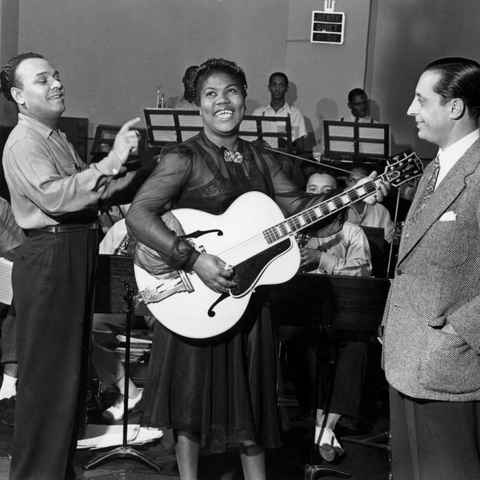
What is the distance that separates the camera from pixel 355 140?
29.7 feet

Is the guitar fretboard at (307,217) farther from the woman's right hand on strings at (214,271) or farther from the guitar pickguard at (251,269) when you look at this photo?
the woman's right hand on strings at (214,271)

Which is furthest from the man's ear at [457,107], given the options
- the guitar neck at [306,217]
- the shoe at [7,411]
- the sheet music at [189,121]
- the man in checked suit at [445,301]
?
the sheet music at [189,121]

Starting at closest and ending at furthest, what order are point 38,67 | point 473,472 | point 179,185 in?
point 473,472
point 179,185
point 38,67

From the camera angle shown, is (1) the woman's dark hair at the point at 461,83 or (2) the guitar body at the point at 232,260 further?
(2) the guitar body at the point at 232,260

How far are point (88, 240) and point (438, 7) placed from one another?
9.46 metres

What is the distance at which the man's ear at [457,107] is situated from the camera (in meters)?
2.52

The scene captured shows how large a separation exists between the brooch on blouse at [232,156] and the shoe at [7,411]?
2.18 m

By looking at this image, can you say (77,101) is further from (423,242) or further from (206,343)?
(423,242)

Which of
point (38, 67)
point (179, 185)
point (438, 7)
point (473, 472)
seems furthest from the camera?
point (438, 7)

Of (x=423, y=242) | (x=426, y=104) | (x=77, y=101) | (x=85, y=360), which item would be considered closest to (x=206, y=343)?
(x=85, y=360)

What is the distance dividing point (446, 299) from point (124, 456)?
89.8 inches

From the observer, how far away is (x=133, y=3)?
1167 centimetres

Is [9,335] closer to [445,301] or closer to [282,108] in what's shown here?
[445,301]

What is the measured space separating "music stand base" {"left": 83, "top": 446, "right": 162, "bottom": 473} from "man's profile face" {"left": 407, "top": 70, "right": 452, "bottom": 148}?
234cm
